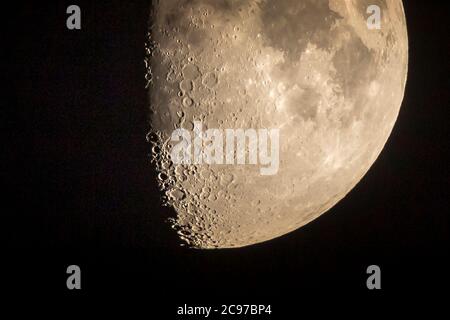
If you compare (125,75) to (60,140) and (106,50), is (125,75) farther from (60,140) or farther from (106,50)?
(60,140)

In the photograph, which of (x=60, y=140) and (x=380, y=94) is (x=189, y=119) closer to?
(x=60, y=140)

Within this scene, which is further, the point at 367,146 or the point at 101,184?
the point at 367,146

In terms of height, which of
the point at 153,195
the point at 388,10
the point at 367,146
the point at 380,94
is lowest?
the point at 153,195

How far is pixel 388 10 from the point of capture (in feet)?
6.90

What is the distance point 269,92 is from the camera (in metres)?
1.80

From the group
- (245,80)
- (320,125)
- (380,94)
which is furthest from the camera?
(380,94)

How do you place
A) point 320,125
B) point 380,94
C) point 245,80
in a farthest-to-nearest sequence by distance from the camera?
point 380,94
point 320,125
point 245,80

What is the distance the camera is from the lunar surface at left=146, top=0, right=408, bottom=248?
1777mm

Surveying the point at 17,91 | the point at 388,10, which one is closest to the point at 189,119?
the point at 17,91

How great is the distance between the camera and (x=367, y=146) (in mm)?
2115

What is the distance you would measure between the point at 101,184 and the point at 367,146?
0.99 m

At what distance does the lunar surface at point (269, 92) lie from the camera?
178 cm

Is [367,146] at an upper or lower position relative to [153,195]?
upper

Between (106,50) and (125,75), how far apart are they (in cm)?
10
